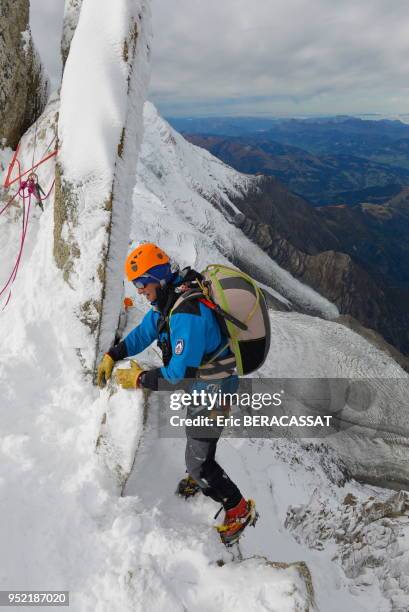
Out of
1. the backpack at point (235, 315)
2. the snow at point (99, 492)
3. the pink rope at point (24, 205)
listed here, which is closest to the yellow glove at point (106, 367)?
the snow at point (99, 492)

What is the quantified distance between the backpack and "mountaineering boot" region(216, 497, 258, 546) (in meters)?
2.11

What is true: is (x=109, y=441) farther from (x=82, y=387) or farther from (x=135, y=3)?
(x=135, y=3)

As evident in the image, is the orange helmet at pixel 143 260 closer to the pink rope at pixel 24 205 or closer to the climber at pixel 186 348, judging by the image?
the climber at pixel 186 348

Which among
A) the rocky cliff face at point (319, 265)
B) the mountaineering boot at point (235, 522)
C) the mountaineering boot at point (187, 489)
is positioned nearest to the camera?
the mountaineering boot at point (235, 522)

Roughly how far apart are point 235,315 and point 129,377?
2.00m

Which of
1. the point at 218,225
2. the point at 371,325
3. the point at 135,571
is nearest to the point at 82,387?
the point at 135,571

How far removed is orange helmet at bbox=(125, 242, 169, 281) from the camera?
5.12m

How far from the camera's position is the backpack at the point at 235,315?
4715mm

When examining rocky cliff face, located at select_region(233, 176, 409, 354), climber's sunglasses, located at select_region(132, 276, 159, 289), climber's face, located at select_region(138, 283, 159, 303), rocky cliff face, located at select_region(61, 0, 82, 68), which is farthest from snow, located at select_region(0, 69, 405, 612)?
rocky cliff face, located at select_region(233, 176, 409, 354)

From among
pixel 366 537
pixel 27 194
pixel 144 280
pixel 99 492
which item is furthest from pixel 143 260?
pixel 366 537

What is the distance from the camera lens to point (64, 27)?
34.3 feet

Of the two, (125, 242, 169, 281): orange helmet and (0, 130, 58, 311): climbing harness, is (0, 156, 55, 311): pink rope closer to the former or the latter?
(0, 130, 58, 311): climbing harness

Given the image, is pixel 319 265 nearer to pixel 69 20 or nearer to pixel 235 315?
pixel 69 20

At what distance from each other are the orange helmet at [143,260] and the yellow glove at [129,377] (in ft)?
4.66
